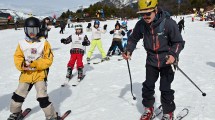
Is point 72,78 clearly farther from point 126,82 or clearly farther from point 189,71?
point 189,71

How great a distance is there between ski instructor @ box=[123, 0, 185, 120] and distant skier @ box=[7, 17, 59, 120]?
4.81 feet

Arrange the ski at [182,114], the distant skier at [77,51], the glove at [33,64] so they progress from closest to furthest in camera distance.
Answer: the glove at [33,64] → the ski at [182,114] → the distant skier at [77,51]

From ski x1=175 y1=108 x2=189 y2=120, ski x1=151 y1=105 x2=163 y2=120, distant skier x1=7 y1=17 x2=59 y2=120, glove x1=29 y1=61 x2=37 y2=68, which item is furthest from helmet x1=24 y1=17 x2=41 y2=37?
ski x1=175 y1=108 x2=189 y2=120

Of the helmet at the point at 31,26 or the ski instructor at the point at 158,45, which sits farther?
the helmet at the point at 31,26

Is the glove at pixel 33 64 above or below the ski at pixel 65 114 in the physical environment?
above

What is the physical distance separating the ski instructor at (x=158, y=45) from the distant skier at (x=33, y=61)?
1.47 m

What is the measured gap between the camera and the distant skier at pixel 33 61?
5031mm

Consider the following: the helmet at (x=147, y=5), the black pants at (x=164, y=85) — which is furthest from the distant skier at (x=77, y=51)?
the helmet at (x=147, y=5)

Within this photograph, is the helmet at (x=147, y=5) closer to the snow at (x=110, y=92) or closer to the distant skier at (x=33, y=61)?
the distant skier at (x=33, y=61)

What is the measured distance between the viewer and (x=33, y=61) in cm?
505

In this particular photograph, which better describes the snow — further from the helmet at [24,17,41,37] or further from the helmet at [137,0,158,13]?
the helmet at [137,0,158,13]

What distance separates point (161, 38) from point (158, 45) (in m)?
0.13

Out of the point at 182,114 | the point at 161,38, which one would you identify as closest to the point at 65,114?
the point at 182,114

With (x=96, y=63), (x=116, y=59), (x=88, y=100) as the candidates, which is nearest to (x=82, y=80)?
(x=88, y=100)
